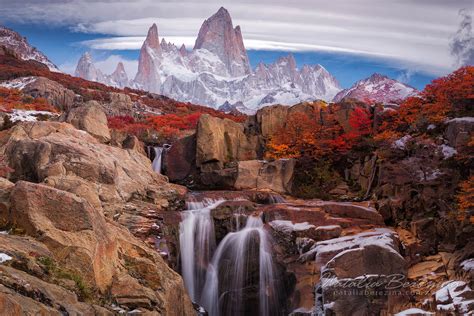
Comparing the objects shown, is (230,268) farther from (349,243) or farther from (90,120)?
(90,120)

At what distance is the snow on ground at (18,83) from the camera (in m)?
56.9

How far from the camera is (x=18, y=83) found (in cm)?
5878

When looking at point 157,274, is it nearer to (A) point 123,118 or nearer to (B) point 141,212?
(B) point 141,212

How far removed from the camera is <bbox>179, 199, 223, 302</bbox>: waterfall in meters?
20.4

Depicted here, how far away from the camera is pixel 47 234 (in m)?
11.1

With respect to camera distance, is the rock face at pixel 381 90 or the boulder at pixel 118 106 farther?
the boulder at pixel 118 106

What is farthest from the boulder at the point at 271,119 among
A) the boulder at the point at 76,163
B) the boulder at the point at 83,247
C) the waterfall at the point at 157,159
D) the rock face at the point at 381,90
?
the boulder at the point at 83,247

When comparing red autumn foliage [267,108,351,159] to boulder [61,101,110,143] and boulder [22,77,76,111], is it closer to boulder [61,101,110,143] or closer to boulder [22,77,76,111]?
boulder [61,101,110,143]

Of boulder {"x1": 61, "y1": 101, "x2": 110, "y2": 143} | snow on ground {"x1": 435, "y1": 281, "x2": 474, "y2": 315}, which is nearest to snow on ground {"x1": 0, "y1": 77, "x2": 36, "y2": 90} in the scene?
boulder {"x1": 61, "y1": 101, "x2": 110, "y2": 143}

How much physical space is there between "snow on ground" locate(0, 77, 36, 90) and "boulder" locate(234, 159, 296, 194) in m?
38.0

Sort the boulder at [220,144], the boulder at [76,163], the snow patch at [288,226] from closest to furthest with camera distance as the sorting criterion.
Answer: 1. the snow patch at [288,226]
2. the boulder at [76,163]
3. the boulder at [220,144]

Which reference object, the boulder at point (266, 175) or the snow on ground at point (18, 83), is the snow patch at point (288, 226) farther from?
the snow on ground at point (18, 83)

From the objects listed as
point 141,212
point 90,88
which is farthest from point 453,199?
point 90,88

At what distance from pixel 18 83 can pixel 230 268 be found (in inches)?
1927
